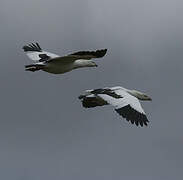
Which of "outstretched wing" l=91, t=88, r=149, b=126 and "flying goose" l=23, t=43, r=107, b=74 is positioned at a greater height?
"flying goose" l=23, t=43, r=107, b=74

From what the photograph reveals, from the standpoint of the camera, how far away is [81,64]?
3509 cm

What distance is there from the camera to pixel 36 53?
4053cm

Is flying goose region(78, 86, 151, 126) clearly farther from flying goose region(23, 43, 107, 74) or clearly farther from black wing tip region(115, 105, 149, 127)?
flying goose region(23, 43, 107, 74)

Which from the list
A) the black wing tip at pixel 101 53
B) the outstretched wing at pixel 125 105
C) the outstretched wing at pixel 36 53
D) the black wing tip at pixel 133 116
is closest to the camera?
the black wing tip at pixel 133 116

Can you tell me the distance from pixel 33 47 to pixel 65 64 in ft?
26.4

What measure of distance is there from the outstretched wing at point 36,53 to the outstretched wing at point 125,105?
4244 millimetres

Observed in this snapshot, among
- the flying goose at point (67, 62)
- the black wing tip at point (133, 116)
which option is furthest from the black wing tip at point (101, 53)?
the black wing tip at point (133, 116)

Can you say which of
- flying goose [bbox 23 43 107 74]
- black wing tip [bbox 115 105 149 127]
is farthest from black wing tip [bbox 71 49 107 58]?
black wing tip [bbox 115 105 149 127]

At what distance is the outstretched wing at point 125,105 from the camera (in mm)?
32478

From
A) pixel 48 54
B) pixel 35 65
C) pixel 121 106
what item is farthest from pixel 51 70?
pixel 48 54

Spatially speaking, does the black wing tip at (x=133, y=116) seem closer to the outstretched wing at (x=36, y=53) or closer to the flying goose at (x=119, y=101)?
the flying goose at (x=119, y=101)

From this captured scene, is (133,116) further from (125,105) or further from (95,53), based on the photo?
(95,53)

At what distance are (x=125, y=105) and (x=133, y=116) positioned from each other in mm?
764

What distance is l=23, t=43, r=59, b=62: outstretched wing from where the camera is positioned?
38906mm
